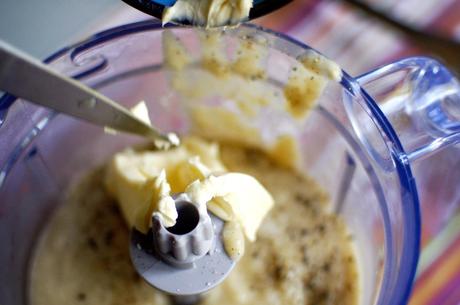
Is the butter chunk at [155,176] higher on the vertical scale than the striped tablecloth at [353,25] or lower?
lower

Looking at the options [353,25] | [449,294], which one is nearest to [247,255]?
[449,294]

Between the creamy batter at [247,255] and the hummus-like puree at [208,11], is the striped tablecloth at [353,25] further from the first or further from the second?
the hummus-like puree at [208,11]

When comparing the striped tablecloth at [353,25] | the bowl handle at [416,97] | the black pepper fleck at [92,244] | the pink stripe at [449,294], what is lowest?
the black pepper fleck at [92,244]

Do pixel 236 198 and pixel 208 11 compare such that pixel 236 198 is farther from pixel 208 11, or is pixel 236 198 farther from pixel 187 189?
pixel 208 11

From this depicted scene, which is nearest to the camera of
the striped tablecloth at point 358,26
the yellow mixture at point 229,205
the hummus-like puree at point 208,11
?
the hummus-like puree at point 208,11

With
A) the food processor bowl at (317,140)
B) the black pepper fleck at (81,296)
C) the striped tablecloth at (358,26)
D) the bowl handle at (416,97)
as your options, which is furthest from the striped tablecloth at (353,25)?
the black pepper fleck at (81,296)

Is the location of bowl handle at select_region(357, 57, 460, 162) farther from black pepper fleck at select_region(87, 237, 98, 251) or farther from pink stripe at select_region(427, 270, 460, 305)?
black pepper fleck at select_region(87, 237, 98, 251)

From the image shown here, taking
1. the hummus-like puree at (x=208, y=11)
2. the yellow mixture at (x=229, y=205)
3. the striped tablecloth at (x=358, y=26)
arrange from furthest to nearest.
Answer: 1. the striped tablecloth at (x=358, y=26)
2. the yellow mixture at (x=229, y=205)
3. the hummus-like puree at (x=208, y=11)

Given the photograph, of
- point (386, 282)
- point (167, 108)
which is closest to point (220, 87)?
point (167, 108)
